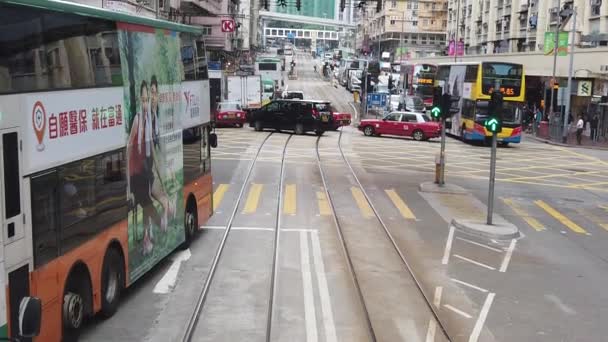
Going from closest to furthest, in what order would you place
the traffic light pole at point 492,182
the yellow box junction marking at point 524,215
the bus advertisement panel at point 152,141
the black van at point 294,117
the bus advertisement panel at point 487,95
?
the bus advertisement panel at point 152,141
the traffic light pole at point 492,182
the yellow box junction marking at point 524,215
the bus advertisement panel at point 487,95
the black van at point 294,117

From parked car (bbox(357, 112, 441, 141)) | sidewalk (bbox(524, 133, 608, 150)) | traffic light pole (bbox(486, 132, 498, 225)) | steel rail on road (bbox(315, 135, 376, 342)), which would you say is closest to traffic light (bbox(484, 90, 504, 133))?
traffic light pole (bbox(486, 132, 498, 225))

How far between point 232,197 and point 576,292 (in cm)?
1076

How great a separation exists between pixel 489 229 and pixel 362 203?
448 cm

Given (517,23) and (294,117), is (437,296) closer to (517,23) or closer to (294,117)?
(294,117)

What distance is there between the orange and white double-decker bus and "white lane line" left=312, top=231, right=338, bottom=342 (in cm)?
254

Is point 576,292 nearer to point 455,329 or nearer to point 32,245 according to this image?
point 455,329

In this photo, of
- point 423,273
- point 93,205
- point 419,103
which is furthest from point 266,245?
point 419,103

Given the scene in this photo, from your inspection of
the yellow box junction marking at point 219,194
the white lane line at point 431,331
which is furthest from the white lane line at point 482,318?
the yellow box junction marking at point 219,194

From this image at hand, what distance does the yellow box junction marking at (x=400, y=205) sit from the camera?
19.6m

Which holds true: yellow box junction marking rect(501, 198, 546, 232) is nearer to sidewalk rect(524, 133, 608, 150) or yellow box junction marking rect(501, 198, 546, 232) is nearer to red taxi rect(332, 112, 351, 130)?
red taxi rect(332, 112, 351, 130)

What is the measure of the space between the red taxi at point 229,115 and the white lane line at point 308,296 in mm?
29859

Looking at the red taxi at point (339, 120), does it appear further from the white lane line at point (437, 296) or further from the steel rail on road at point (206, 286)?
the white lane line at point (437, 296)

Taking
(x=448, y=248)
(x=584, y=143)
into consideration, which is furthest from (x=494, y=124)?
(x=584, y=143)

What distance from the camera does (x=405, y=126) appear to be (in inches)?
1730
